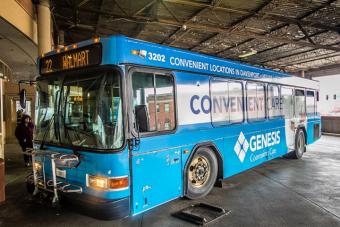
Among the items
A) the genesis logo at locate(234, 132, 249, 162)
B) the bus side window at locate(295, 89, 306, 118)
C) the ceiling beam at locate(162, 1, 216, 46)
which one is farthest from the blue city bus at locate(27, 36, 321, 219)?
the bus side window at locate(295, 89, 306, 118)

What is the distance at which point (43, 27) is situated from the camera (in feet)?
27.7

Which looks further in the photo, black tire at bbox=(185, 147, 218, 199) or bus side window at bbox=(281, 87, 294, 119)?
bus side window at bbox=(281, 87, 294, 119)

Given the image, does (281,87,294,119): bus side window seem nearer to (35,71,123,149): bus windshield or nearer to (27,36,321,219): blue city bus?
(27,36,321,219): blue city bus

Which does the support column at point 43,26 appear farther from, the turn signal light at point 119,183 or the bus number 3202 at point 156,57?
the turn signal light at point 119,183

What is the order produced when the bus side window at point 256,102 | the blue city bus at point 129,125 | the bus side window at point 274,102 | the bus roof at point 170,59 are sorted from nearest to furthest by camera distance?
the blue city bus at point 129,125, the bus roof at point 170,59, the bus side window at point 256,102, the bus side window at point 274,102

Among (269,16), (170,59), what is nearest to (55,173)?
(170,59)

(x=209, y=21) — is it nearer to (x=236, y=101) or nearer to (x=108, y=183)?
(x=236, y=101)

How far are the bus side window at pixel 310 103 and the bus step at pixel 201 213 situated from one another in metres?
6.60

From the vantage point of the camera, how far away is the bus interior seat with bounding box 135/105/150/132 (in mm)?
3500

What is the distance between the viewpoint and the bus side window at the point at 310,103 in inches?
377

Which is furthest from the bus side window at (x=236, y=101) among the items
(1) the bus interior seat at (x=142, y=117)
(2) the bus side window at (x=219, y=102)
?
(1) the bus interior seat at (x=142, y=117)

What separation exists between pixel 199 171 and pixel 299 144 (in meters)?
5.43

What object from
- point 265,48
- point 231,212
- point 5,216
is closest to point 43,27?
point 5,216

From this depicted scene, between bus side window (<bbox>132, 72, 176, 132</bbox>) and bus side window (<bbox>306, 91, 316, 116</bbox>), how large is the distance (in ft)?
23.1
